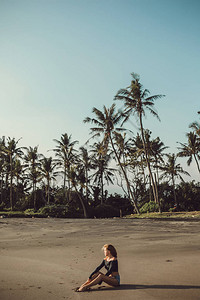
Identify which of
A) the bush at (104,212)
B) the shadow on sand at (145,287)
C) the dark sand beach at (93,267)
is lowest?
the shadow on sand at (145,287)

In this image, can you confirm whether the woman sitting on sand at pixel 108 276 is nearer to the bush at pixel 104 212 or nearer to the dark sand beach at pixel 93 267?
the dark sand beach at pixel 93 267

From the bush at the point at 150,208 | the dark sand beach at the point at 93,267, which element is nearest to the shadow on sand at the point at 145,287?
the dark sand beach at the point at 93,267

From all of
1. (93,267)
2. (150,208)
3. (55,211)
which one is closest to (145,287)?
(93,267)

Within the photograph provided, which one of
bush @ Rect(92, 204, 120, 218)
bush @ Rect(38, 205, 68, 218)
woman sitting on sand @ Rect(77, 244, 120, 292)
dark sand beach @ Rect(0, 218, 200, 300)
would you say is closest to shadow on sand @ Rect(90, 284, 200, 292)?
dark sand beach @ Rect(0, 218, 200, 300)

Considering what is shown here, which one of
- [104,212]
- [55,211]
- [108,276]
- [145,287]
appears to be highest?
[55,211]

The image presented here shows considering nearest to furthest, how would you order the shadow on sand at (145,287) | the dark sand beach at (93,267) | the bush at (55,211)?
1. the dark sand beach at (93,267)
2. the shadow on sand at (145,287)
3. the bush at (55,211)

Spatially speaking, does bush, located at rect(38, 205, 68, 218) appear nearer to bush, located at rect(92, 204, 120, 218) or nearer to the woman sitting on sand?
bush, located at rect(92, 204, 120, 218)

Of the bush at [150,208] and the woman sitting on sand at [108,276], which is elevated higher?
the bush at [150,208]

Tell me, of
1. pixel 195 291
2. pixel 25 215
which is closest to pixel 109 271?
pixel 195 291

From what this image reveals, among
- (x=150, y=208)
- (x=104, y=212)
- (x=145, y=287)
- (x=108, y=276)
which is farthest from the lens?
(x=104, y=212)

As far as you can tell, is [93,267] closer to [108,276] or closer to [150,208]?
[108,276]

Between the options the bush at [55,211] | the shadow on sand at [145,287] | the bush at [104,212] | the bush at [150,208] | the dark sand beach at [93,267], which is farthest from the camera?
the bush at [104,212]

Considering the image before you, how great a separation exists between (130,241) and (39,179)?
3088 cm

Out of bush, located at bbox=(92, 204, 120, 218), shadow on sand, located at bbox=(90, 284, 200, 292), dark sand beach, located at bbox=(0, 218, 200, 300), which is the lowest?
shadow on sand, located at bbox=(90, 284, 200, 292)
